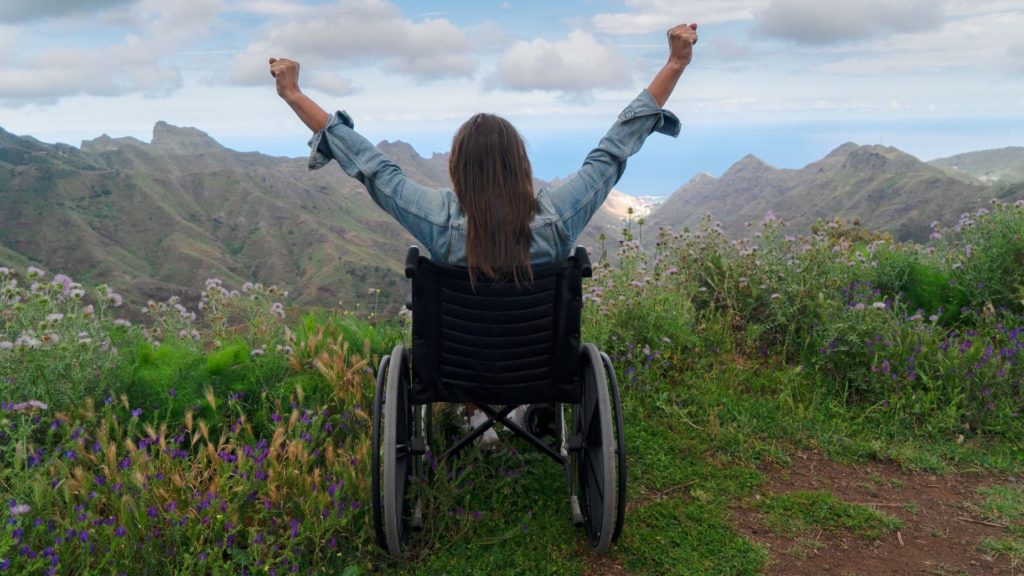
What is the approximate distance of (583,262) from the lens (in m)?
2.81

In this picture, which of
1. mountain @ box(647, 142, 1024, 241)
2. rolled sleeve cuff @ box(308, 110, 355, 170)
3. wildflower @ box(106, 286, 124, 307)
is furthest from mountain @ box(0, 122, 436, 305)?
rolled sleeve cuff @ box(308, 110, 355, 170)

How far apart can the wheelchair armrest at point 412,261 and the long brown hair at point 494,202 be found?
195 millimetres

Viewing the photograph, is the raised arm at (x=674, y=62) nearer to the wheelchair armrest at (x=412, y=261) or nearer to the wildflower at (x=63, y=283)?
the wheelchair armrest at (x=412, y=261)

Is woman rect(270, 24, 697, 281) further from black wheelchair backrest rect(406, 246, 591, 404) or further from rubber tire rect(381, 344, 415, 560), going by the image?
rubber tire rect(381, 344, 415, 560)

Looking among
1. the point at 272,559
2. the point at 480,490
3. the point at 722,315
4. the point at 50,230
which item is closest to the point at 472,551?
the point at 480,490

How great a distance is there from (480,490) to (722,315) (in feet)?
9.44

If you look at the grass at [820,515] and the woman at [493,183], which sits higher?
the woman at [493,183]

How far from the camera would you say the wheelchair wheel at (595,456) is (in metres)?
2.88

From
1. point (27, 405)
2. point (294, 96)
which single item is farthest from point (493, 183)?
point (27, 405)

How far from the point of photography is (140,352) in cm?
407

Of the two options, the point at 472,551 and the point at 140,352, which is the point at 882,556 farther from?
the point at 140,352

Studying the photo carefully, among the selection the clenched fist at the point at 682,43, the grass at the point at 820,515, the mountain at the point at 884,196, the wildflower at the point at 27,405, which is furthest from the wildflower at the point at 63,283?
the mountain at the point at 884,196

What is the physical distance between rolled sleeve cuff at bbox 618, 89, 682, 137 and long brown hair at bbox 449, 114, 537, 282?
22.5 inches

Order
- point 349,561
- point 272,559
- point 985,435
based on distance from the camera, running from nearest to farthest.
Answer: point 272,559
point 349,561
point 985,435
